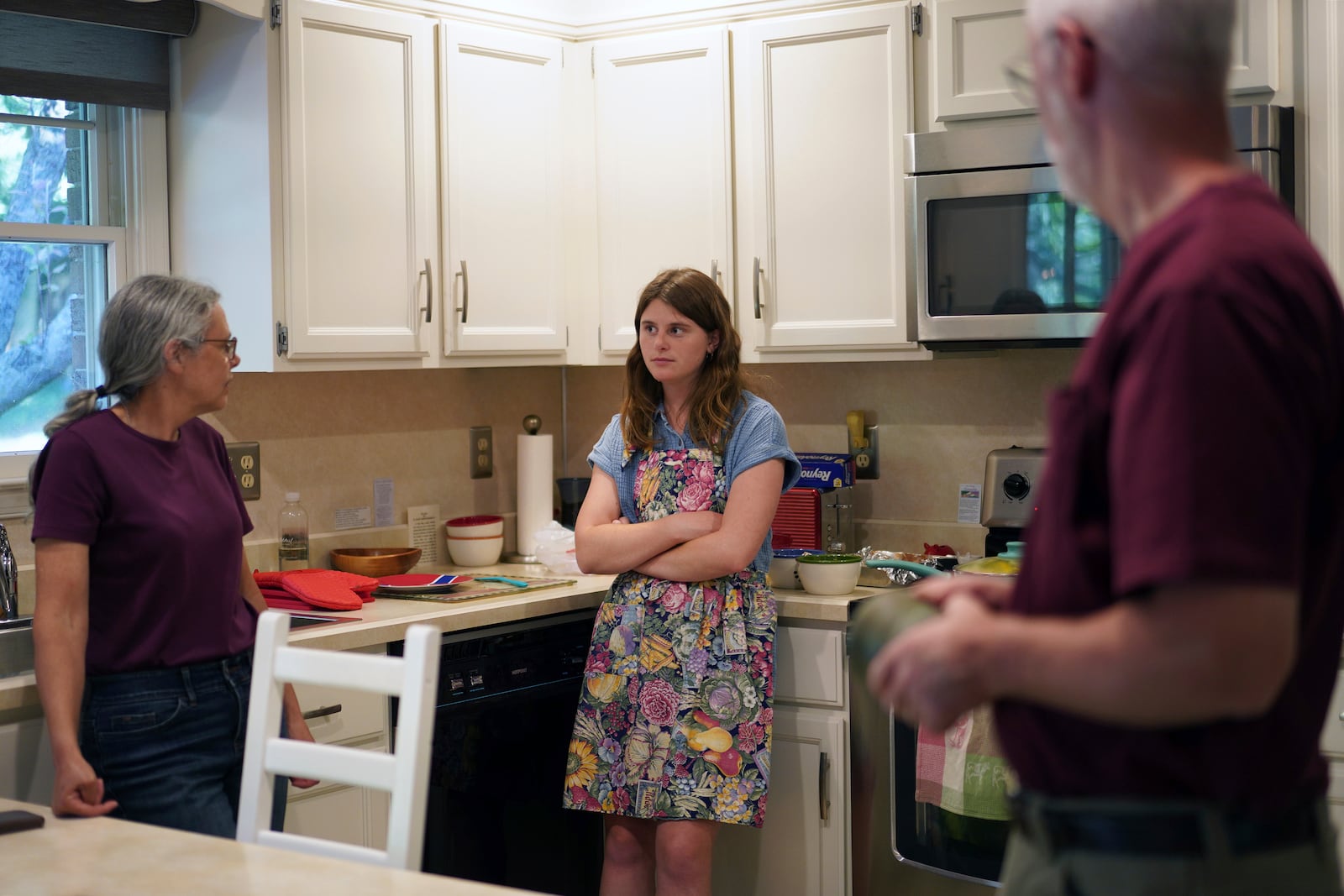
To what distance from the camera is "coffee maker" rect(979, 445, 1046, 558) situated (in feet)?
9.68

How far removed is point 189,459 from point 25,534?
800 millimetres

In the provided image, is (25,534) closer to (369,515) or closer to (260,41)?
(369,515)

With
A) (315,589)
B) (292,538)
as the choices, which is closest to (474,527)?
(292,538)

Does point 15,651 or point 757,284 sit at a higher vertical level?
point 757,284

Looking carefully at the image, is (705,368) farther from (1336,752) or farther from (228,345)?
(1336,752)

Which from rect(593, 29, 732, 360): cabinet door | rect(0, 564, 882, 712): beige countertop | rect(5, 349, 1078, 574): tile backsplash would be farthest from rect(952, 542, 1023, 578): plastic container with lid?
rect(593, 29, 732, 360): cabinet door

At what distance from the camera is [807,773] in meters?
2.84

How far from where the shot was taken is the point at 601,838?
10.3 feet

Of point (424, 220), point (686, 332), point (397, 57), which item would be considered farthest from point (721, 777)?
point (397, 57)

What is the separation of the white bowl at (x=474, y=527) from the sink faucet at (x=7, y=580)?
1080mm

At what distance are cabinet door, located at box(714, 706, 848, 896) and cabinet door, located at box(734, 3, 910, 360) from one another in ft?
2.75

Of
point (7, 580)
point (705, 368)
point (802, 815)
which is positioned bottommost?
point (802, 815)

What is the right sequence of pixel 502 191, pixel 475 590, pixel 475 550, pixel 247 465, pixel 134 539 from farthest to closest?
pixel 475 550
pixel 502 191
pixel 247 465
pixel 475 590
pixel 134 539

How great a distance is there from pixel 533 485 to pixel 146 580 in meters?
1.55
